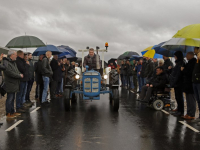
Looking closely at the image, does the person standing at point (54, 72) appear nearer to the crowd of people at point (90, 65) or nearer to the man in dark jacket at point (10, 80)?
the crowd of people at point (90, 65)

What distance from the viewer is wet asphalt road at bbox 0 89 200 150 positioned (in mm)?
4723

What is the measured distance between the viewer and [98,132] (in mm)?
5723

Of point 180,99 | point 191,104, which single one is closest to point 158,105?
point 180,99

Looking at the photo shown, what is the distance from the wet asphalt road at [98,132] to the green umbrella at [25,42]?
368 cm

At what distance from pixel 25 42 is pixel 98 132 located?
21.3 ft

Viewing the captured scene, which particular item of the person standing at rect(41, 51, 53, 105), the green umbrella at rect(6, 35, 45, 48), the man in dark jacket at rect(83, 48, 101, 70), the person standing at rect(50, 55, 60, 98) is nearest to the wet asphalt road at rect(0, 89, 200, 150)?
the person standing at rect(41, 51, 53, 105)

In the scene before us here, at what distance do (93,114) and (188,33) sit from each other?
391cm

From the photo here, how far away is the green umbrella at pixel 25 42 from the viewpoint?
10.5 m

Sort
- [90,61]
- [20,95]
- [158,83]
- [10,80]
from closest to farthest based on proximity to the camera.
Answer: [10,80] < [20,95] < [158,83] < [90,61]

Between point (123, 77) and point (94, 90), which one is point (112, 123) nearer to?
point (94, 90)

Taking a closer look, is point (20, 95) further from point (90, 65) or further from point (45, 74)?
point (90, 65)

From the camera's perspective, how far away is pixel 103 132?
18.8 feet

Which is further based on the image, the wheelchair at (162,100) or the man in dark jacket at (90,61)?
the man in dark jacket at (90,61)

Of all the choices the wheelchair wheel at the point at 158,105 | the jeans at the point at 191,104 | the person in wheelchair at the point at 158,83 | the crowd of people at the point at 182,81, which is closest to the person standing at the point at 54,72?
the crowd of people at the point at 182,81
